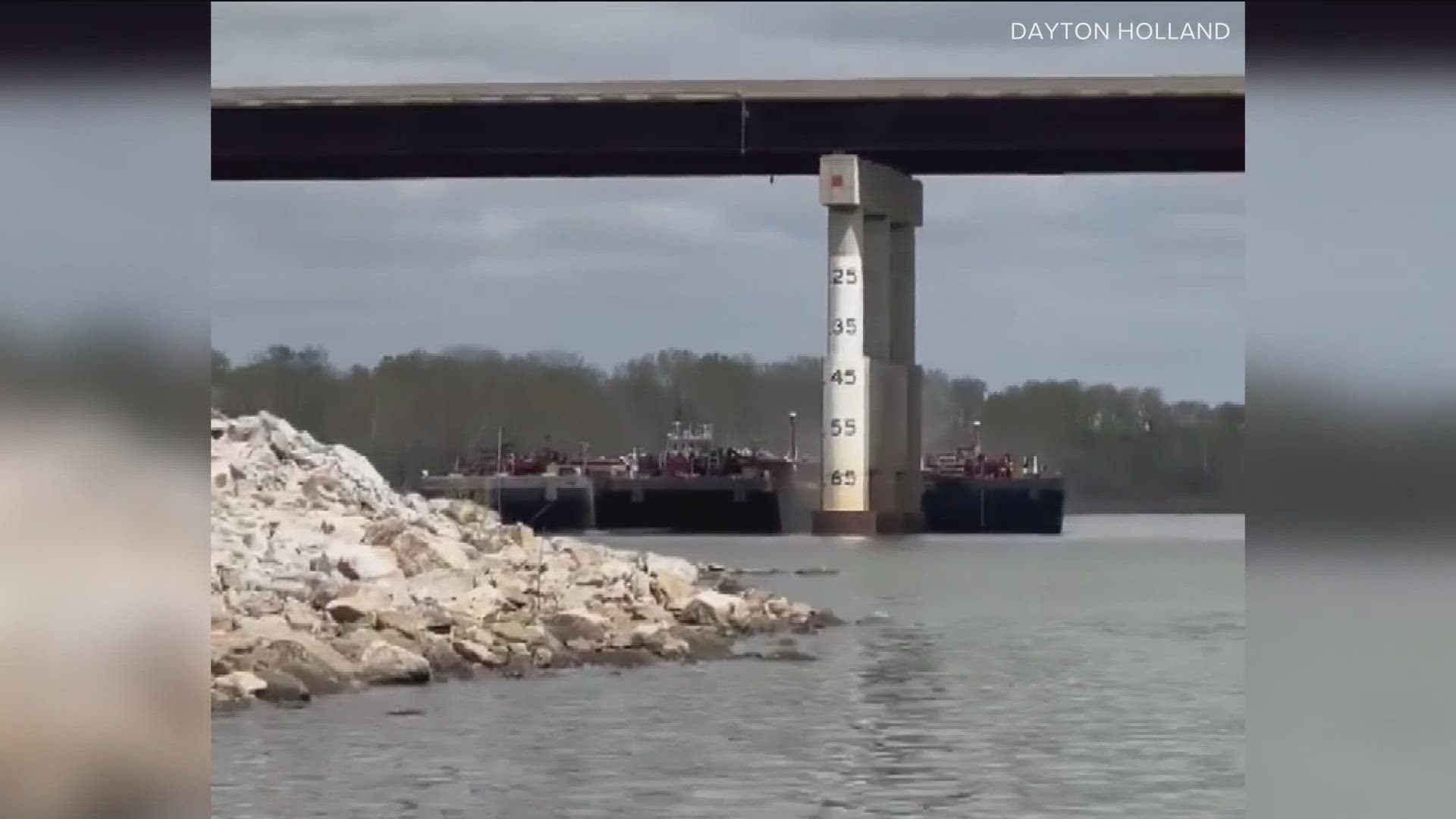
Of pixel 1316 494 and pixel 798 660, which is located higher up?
pixel 1316 494

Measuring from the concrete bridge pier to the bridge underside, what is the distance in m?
1.57

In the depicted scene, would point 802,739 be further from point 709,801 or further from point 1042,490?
point 1042,490

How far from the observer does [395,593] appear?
76.7ft

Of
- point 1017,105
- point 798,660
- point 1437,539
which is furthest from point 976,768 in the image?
point 1017,105

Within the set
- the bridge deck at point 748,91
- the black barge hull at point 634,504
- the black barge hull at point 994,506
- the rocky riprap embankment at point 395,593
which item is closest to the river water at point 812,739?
the rocky riprap embankment at point 395,593

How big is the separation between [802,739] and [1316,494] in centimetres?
1308

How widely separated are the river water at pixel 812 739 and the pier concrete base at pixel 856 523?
34.6 metres

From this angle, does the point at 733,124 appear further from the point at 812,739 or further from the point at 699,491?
the point at 812,739

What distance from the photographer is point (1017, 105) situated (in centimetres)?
5984

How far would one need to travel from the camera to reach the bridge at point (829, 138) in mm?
59812

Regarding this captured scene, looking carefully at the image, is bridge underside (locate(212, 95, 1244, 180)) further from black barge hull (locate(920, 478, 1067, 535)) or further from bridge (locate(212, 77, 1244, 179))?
black barge hull (locate(920, 478, 1067, 535))

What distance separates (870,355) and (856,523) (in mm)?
4786

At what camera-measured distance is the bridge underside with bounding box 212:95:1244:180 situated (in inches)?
2355

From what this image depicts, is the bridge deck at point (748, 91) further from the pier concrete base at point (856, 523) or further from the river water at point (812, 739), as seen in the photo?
the river water at point (812, 739)
